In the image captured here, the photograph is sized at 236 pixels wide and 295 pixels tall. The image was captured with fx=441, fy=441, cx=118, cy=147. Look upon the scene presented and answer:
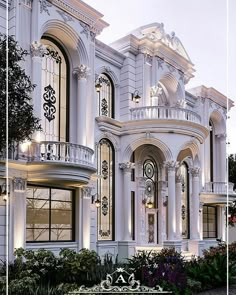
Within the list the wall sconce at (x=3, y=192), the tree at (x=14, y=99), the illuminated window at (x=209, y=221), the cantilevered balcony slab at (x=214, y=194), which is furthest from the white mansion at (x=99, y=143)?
the tree at (x=14, y=99)

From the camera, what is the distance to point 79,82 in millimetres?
15516

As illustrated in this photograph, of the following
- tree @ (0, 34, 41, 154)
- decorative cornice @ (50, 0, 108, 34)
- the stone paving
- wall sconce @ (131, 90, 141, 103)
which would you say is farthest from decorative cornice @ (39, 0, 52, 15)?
the stone paving

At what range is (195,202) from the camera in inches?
826

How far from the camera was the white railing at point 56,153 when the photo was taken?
1302cm

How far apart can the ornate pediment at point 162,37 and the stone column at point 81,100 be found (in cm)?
431

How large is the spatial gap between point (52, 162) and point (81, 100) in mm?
3302

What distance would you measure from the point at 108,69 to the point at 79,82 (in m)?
2.44

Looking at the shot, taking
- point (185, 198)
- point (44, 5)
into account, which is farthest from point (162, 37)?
point (185, 198)

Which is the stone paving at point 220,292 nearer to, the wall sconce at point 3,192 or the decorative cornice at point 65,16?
the wall sconce at point 3,192

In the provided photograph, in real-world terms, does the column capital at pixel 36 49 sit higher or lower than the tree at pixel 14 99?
higher

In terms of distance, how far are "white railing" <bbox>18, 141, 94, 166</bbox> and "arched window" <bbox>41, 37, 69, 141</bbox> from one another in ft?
3.88

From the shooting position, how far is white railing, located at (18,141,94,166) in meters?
13.0

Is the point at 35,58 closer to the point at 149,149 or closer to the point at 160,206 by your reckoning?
the point at 149,149

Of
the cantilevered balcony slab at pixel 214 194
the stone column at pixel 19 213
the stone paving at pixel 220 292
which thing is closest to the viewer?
the stone paving at pixel 220 292
